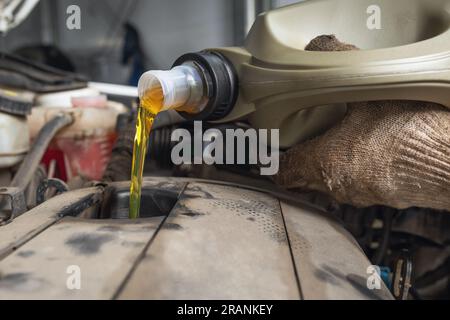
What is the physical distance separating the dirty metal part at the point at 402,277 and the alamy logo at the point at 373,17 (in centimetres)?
37

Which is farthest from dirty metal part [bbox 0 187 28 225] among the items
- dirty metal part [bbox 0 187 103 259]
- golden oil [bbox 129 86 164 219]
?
golden oil [bbox 129 86 164 219]

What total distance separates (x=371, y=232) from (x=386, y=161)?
270mm

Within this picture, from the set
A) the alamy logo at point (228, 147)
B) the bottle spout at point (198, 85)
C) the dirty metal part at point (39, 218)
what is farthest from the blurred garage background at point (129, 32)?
the dirty metal part at point (39, 218)

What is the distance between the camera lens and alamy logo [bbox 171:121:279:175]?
0.78 m

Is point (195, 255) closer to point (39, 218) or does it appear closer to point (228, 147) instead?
point (39, 218)

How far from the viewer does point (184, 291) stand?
1.32ft

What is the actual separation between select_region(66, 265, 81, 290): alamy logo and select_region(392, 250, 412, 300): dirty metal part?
1.55ft

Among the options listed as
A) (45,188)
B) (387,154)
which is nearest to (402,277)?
(387,154)

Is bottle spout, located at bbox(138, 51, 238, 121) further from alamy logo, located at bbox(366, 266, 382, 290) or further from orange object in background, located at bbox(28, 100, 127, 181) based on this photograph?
orange object in background, located at bbox(28, 100, 127, 181)

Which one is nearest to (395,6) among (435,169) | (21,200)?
(435,169)

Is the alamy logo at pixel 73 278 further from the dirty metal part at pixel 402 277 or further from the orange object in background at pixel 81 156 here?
the orange object in background at pixel 81 156

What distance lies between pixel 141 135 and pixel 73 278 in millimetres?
315

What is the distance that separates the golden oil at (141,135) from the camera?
64 centimetres

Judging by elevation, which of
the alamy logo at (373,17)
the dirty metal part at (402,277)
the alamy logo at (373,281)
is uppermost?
the alamy logo at (373,17)
